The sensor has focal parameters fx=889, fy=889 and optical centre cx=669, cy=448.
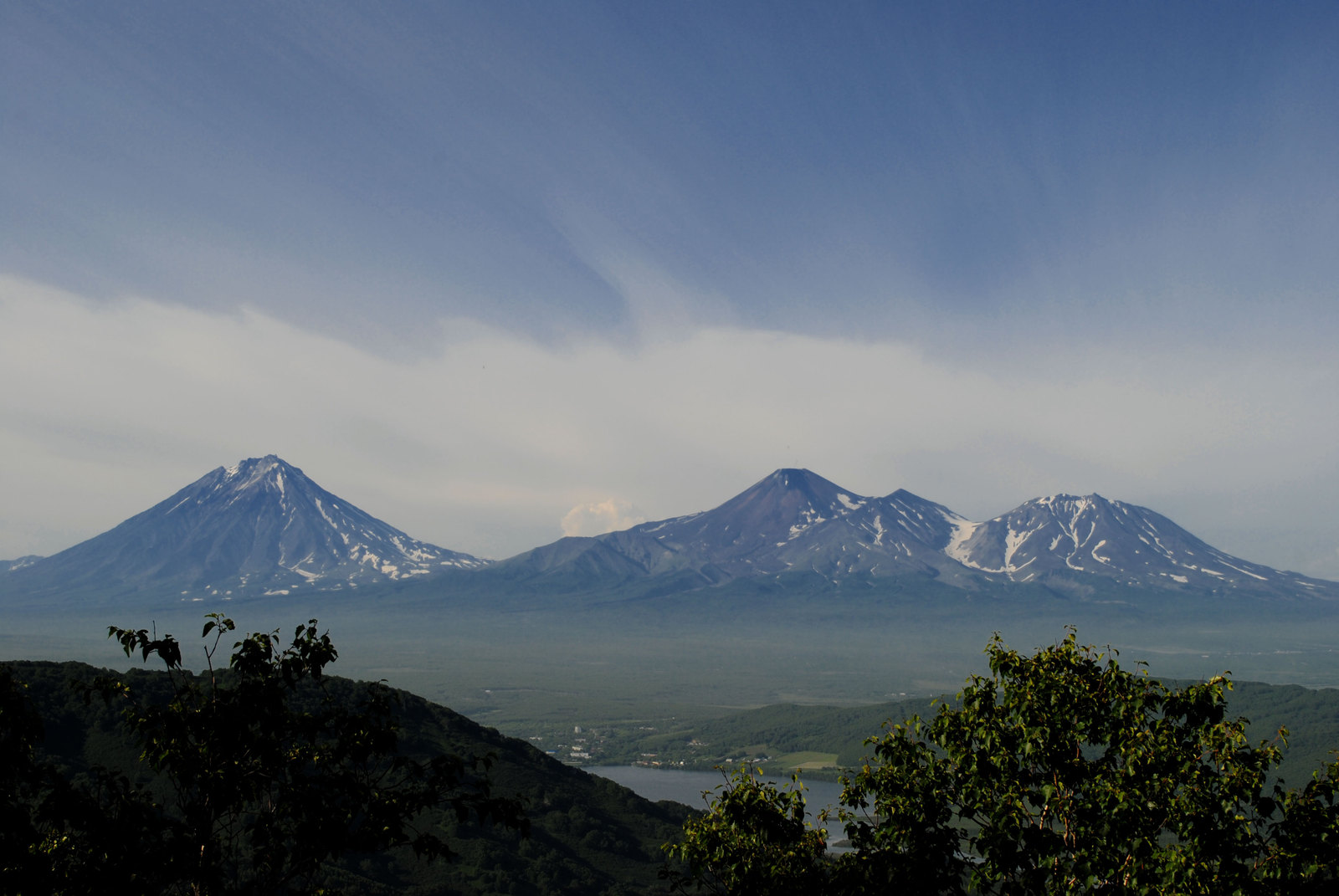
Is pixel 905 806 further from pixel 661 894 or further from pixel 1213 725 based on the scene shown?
pixel 661 894

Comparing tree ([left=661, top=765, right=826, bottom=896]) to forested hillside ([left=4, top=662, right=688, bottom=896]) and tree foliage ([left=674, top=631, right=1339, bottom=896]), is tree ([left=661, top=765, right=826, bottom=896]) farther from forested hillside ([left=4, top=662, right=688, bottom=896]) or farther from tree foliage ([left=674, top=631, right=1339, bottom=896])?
forested hillside ([left=4, top=662, right=688, bottom=896])

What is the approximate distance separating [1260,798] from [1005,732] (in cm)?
352

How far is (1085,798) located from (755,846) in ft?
20.6

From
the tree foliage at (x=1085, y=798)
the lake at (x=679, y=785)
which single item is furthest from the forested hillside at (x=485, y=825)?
the tree foliage at (x=1085, y=798)

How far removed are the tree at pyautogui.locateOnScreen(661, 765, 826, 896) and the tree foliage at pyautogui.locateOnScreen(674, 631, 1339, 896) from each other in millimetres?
1172

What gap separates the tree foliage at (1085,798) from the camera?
12.8m

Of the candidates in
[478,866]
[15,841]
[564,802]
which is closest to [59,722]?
[478,866]

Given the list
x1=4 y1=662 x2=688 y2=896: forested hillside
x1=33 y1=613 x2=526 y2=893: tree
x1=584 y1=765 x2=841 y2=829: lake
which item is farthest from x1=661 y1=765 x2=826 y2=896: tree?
x1=584 y1=765 x2=841 y2=829: lake

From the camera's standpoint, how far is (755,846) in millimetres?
16969

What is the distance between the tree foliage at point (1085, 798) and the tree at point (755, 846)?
1.17 metres

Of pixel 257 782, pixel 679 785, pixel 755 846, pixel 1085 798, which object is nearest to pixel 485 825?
pixel 755 846

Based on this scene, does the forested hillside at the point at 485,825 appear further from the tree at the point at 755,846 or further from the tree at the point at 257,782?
the tree at the point at 257,782

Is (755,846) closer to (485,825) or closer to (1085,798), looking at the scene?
(1085,798)

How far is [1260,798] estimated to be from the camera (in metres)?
13.0
